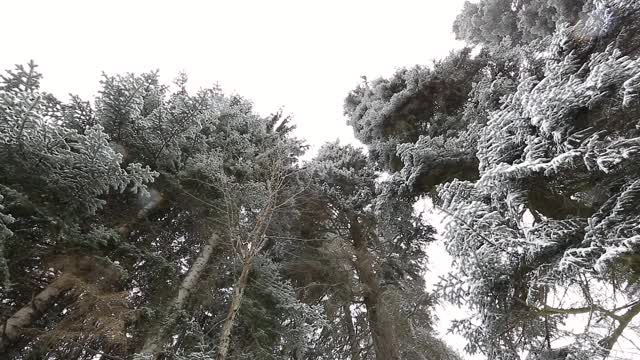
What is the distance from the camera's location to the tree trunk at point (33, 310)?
4.30 metres

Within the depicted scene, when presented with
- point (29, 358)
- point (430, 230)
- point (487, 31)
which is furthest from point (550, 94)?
point (487, 31)

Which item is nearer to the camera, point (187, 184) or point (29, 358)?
point (29, 358)

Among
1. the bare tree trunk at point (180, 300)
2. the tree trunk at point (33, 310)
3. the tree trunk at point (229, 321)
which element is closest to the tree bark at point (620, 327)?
the tree trunk at point (229, 321)

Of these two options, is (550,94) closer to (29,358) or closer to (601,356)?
(601,356)

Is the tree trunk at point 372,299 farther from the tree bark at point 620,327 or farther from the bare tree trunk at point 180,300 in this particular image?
the tree bark at point 620,327

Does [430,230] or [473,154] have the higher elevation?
[430,230]

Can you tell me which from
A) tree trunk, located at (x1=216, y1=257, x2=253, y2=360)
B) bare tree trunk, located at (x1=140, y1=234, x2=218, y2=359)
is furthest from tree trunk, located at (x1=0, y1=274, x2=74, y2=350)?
tree trunk, located at (x1=216, y1=257, x2=253, y2=360)

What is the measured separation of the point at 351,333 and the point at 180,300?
457 cm

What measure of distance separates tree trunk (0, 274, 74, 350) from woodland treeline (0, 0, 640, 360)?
0.9 inches

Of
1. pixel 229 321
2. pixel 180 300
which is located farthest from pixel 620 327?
pixel 180 300

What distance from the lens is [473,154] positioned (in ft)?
19.4

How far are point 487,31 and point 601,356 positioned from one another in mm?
9296

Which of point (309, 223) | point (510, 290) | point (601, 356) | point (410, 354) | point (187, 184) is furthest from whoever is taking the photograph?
point (309, 223)

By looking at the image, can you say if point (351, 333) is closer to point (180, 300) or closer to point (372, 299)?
point (372, 299)
